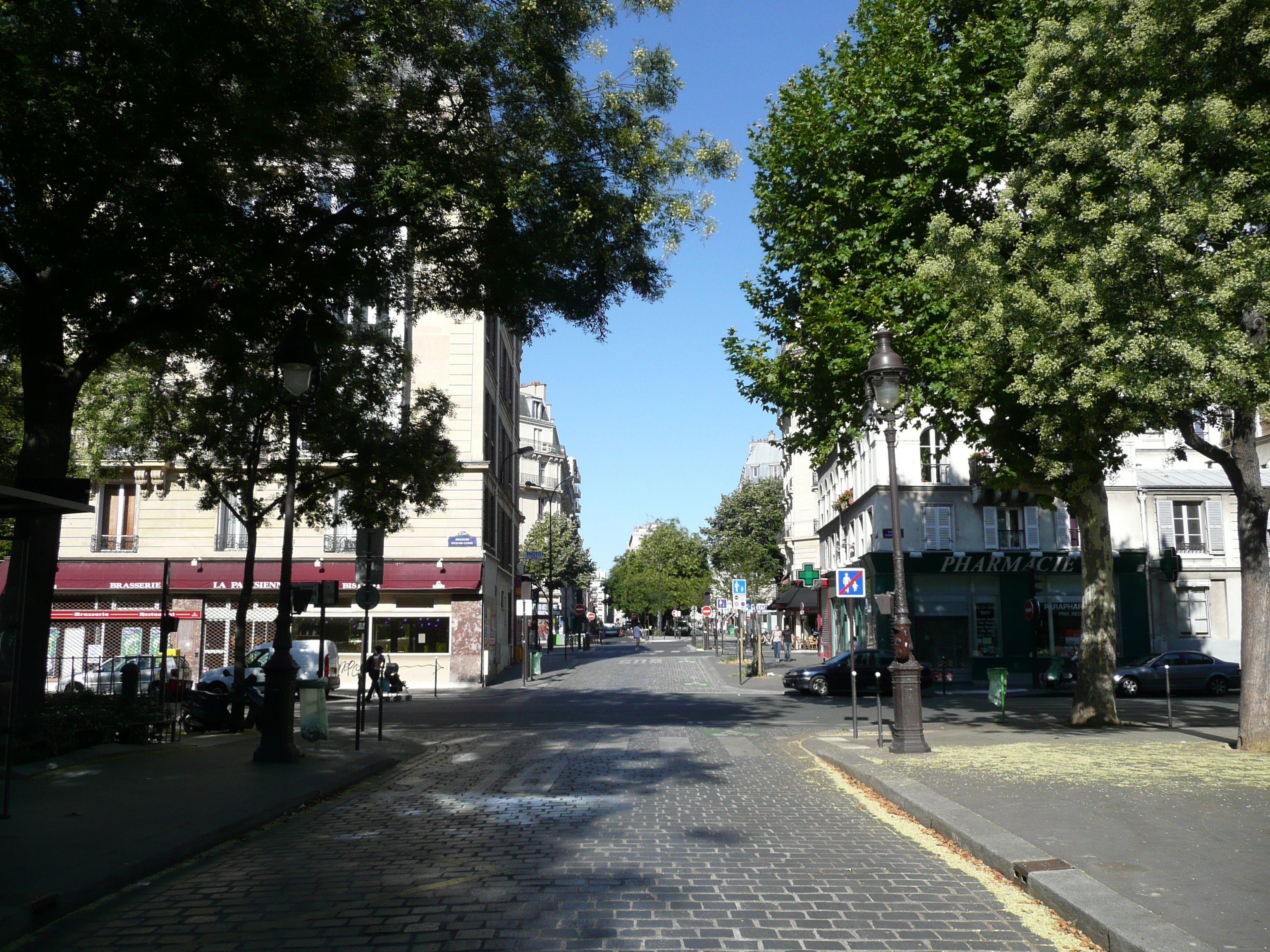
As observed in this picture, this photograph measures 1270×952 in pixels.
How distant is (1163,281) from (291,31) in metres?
10.7

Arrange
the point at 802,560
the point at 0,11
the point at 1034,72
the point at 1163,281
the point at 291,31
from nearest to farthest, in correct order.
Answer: the point at 0,11
the point at 291,31
the point at 1163,281
the point at 1034,72
the point at 802,560

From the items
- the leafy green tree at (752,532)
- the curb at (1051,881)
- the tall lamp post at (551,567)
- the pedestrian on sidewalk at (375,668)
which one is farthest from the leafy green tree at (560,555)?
the curb at (1051,881)

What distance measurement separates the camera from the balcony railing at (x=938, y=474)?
37.9 m

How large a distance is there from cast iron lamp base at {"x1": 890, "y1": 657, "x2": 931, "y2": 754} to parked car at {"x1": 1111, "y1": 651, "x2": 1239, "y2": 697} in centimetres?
1763

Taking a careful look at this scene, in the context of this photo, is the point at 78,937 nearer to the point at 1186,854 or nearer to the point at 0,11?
the point at 1186,854

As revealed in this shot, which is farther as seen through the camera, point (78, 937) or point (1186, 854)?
point (1186, 854)

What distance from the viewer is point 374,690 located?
2666 cm

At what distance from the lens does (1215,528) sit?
3769 cm

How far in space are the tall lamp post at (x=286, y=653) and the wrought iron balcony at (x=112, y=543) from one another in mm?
25137

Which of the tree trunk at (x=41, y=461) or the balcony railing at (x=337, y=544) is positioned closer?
the tree trunk at (x=41, y=461)

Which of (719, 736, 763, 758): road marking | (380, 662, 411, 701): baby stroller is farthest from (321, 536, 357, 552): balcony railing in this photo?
(719, 736, 763, 758): road marking

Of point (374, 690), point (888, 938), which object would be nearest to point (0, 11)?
point (888, 938)

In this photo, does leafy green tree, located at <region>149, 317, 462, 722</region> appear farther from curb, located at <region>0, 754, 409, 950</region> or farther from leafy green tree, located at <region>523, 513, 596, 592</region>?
leafy green tree, located at <region>523, 513, 596, 592</region>

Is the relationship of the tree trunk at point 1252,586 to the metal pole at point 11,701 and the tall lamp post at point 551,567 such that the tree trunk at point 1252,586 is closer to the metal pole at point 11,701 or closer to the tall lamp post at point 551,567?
the metal pole at point 11,701
